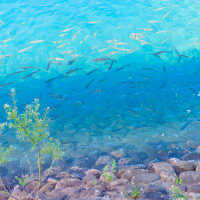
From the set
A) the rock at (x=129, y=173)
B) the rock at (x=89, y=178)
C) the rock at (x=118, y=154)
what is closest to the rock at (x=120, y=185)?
the rock at (x=129, y=173)

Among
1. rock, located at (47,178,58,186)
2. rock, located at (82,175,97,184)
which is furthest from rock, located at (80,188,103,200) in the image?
rock, located at (47,178,58,186)

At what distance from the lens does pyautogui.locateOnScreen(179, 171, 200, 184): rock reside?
314 centimetres

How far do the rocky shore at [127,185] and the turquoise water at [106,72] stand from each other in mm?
780

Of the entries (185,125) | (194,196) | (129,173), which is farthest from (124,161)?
(194,196)

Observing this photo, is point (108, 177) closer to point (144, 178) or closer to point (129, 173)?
point (129, 173)

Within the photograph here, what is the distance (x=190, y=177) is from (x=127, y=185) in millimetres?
763

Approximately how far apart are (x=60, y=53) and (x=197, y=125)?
4828 mm

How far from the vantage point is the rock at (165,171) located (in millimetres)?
3246

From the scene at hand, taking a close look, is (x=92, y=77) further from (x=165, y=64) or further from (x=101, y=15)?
(x=101, y=15)

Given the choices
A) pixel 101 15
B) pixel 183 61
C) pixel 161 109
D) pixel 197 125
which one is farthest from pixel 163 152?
pixel 101 15

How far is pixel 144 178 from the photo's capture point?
10.6ft

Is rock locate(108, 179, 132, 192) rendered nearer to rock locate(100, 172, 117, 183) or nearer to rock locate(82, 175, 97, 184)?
rock locate(100, 172, 117, 183)

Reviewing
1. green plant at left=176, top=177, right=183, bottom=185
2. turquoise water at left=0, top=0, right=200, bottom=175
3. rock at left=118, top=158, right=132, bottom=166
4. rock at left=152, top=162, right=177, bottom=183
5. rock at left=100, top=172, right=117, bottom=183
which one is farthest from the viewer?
turquoise water at left=0, top=0, right=200, bottom=175

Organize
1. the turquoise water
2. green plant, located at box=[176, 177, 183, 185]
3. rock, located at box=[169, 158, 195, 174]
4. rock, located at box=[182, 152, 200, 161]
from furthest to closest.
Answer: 1. the turquoise water
2. rock, located at box=[182, 152, 200, 161]
3. rock, located at box=[169, 158, 195, 174]
4. green plant, located at box=[176, 177, 183, 185]
